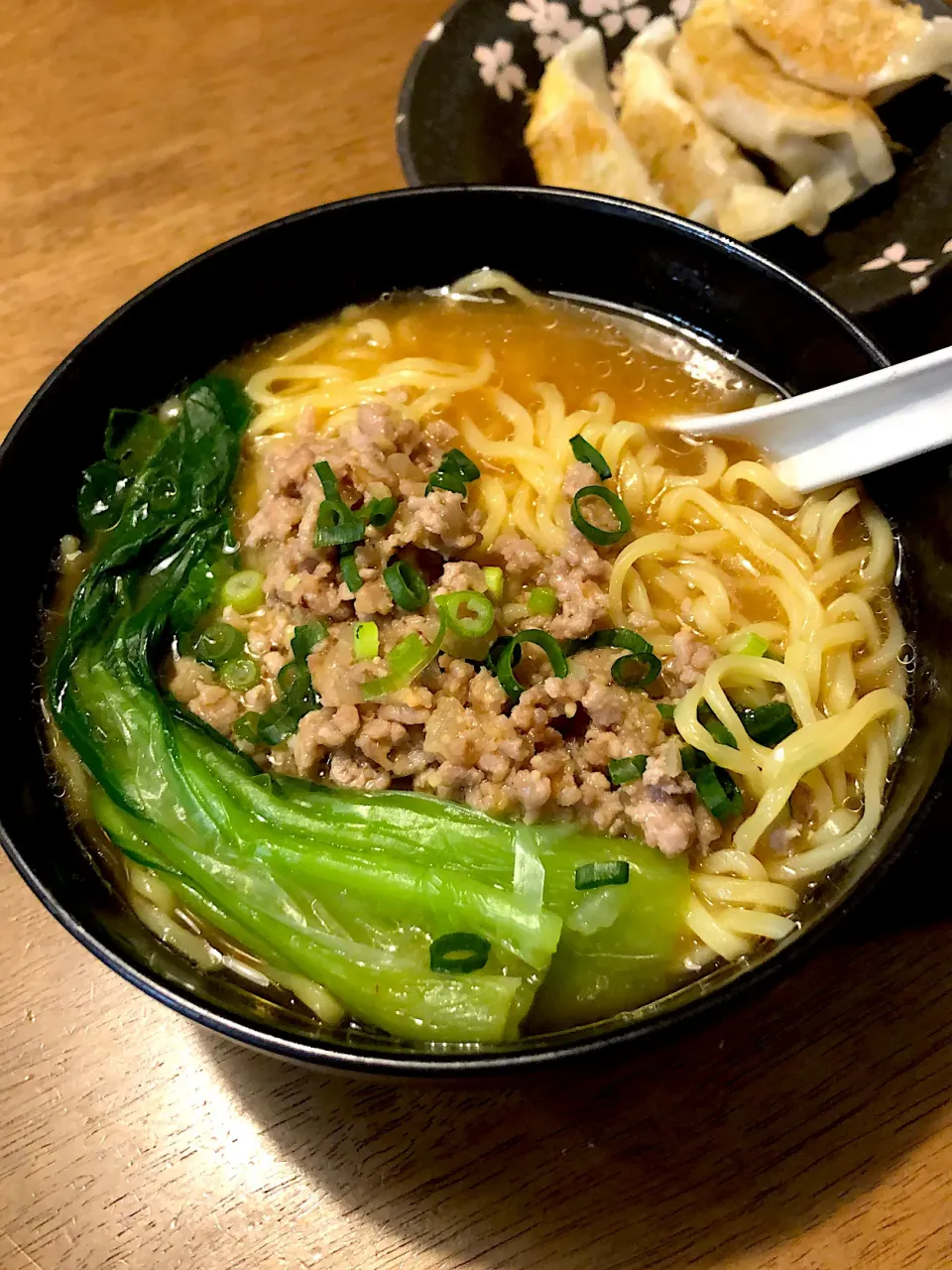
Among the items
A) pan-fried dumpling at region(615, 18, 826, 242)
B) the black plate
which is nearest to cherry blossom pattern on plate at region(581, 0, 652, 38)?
the black plate

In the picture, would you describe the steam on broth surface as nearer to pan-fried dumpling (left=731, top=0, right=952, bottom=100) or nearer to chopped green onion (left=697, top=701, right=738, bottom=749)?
chopped green onion (left=697, top=701, right=738, bottom=749)

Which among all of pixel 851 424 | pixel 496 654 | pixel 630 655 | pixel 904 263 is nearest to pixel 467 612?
pixel 496 654

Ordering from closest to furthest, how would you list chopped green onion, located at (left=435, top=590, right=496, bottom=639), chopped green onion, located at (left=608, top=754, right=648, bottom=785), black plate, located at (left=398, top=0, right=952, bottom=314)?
chopped green onion, located at (left=608, top=754, right=648, bottom=785) → chopped green onion, located at (left=435, top=590, right=496, bottom=639) → black plate, located at (left=398, top=0, right=952, bottom=314)

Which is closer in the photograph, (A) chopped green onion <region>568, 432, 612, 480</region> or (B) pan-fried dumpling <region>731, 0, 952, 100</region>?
(A) chopped green onion <region>568, 432, 612, 480</region>

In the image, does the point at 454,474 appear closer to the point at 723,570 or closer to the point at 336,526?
the point at 336,526

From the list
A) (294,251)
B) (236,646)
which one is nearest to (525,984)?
(236,646)

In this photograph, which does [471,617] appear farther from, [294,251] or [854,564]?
[294,251]
